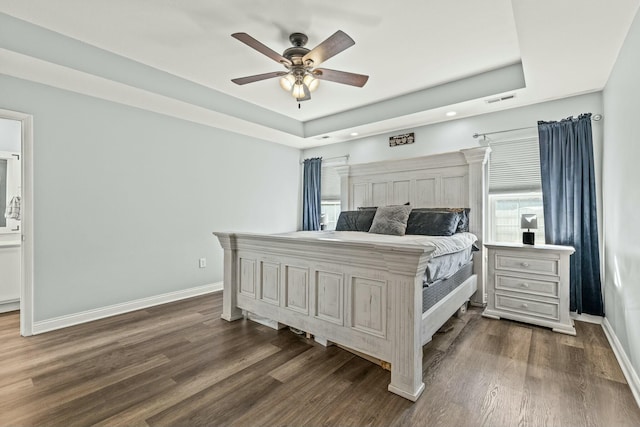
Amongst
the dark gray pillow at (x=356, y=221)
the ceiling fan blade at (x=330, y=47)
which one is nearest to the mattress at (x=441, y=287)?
the dark gray pillow at (x=356, y=221)

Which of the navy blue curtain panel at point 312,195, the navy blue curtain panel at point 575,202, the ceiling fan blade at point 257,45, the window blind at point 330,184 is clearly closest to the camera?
the ceiling fan blade at point 257,45

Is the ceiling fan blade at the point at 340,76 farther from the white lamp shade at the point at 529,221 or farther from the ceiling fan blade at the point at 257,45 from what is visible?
the white lamp shade at the point at 529,221

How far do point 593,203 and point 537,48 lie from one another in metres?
1.70

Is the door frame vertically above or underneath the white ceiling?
underneath

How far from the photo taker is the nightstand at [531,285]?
2836mm

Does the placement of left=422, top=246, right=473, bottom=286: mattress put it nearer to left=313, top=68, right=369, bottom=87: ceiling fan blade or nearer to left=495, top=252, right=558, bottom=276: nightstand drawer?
left=495, top=252, right=558, bottom=276: nightstand drawer

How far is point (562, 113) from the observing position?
3.25 m

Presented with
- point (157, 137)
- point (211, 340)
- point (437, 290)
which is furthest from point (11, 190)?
point (437, 290)

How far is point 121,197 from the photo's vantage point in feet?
11.2

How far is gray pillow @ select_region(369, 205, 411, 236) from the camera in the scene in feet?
11.8

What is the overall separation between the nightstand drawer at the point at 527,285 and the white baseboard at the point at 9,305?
5.42m

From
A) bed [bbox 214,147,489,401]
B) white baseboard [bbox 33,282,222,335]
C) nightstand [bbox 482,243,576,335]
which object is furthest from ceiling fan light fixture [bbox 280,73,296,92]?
white baseboard [bbox 33,282,222,335]

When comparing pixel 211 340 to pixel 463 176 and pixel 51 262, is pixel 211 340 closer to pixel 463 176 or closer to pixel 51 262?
pixel 51 262

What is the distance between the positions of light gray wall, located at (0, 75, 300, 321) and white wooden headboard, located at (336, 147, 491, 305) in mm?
1723
